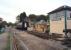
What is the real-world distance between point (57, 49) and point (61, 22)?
19238 mm

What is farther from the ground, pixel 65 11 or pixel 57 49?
pixel 65 11

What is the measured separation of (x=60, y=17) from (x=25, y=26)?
5436 centimetres

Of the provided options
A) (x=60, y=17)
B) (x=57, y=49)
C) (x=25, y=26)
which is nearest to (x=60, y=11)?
(x=60, y=17)

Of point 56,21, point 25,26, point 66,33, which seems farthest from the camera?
point 25,26

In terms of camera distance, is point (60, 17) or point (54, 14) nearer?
point (60, 17)

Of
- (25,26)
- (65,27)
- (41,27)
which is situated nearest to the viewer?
(65,27)

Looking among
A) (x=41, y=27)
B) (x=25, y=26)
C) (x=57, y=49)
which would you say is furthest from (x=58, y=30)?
(x=25, y=26)

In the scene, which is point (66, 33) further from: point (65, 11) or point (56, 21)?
point (56, 21)

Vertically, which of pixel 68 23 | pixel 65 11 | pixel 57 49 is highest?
pixel 65 11

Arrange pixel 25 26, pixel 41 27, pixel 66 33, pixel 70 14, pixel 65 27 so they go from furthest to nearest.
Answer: pixel 25 26 → pixel 41 27 → pixel 70 14 → pixel 65 27 → pixel 66 33

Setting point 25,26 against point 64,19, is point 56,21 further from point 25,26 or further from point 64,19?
point 25,26

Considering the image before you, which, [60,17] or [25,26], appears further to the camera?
[25,26]

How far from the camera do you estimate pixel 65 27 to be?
112ft

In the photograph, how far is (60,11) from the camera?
123 feet
